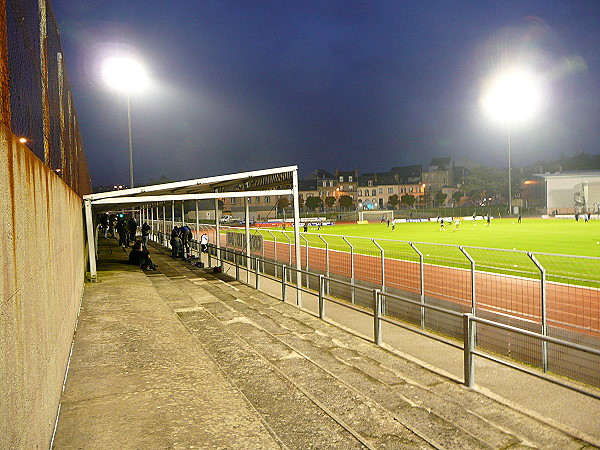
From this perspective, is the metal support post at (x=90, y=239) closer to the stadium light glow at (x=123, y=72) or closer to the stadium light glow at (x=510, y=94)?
the stadium light glow at (x=123, y=72)

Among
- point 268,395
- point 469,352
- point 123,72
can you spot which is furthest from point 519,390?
point 123,72

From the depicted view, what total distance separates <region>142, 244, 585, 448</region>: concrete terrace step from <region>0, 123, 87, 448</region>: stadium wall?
2.14m

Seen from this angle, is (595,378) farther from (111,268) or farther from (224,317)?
(111,268)

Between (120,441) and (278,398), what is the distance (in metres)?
1.70

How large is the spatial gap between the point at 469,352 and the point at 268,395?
2460 millimetres

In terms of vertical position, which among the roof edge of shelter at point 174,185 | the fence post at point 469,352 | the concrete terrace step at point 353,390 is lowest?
the concrete terrace step at point 353,390

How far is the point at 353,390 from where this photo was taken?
17.9ft

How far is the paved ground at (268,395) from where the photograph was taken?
4258 millimetres

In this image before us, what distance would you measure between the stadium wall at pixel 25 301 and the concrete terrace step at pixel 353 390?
2.14m

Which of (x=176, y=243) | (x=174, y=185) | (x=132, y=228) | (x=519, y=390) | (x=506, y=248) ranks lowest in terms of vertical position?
(x=519, y=390)

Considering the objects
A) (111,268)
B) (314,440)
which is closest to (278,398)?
(314,440)

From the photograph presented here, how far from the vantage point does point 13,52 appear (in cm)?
276

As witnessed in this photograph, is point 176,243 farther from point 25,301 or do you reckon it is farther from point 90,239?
point 25,301

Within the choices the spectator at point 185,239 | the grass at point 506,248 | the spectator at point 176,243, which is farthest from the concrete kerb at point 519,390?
the spectator at point 176,243
